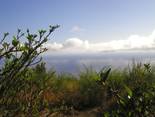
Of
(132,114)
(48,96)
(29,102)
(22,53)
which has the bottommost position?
(48,96)

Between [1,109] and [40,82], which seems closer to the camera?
[1,109]

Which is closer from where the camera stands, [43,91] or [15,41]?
[15,41]

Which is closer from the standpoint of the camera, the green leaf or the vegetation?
the vegetation

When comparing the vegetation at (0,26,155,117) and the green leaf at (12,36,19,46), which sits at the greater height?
the green leaf at (12,36,19,46)

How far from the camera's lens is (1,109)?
4844mm

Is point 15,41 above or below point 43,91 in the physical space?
above

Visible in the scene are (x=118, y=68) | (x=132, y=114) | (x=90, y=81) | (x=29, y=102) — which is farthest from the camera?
(x=118, y=68)

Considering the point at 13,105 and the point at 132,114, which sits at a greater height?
the point at 132,114

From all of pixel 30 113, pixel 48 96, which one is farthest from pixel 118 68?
pixel 30 113

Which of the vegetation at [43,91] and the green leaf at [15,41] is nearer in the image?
the vegetation at [43,91]

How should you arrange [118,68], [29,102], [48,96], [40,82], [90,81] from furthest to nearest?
[118,68]
[90,81]
[48,96]
[40,82]
[29,102]

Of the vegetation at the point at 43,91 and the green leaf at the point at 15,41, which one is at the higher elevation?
the green leaf at the point at 15,41

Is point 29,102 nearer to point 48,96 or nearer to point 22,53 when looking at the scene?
point 22,53

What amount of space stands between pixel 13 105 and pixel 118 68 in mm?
8661
